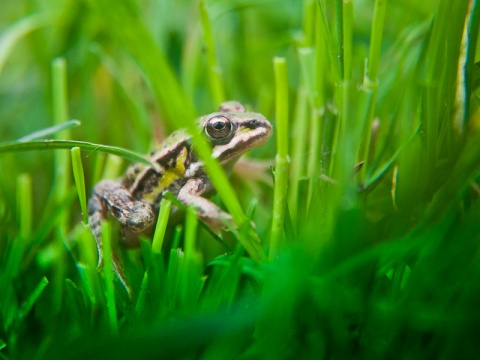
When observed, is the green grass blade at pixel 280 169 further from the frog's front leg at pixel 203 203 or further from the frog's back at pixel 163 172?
the frog's back at pixel 163 172

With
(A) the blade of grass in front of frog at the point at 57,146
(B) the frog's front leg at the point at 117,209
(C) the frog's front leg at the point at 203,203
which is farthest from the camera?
(B) the frog's front leg at the point at 117,209

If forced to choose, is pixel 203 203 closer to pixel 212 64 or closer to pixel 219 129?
pixel 219 129

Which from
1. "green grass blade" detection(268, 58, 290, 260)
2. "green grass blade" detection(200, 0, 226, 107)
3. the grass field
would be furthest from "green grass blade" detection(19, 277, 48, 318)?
"green grass blade" detection(200, 0, 226, 107)

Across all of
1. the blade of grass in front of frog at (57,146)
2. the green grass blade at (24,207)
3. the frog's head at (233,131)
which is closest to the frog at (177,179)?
the frog's head at (233,131)

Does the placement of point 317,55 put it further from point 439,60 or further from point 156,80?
point 156,80

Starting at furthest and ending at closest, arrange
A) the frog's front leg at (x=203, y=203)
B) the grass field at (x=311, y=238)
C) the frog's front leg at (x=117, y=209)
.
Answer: the frog's front leg at (x=117, y=209) < the frog's front leg at (x=203, y=203) < the grass field at (x=311, y=238)

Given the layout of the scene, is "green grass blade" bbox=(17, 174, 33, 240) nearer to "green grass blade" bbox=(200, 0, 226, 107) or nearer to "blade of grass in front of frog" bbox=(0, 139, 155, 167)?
"blade of grass in front of frog" bbox=(0, 139, 155, 167)

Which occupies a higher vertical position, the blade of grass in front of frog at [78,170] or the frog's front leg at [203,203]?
the blade of grass in front of frog at [78,170]

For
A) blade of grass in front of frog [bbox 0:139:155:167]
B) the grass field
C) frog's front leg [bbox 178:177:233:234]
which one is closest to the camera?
the grass field
